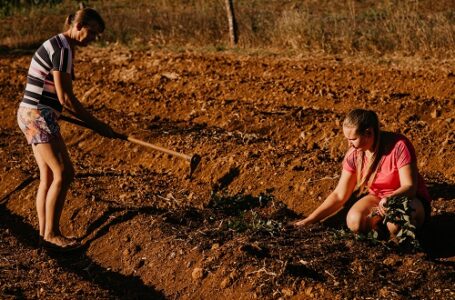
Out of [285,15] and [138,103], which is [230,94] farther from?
[285,15]

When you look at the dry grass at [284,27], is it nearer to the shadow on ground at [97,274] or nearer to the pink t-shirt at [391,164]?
the pink t-shirt at [391,164]

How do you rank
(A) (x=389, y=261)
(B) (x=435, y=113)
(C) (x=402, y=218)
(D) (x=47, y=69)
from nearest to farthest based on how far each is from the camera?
(A) (x=389, y=261), (C) (x=402, y=218), (D) (x=47, y=69), (B) (x=435, y=113)

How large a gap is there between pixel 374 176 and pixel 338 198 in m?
0.28

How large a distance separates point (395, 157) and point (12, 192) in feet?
11.7

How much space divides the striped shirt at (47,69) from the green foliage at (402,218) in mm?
2225

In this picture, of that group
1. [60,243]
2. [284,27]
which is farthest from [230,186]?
[284,27]

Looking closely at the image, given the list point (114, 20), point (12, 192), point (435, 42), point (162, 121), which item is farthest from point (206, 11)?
point (12, 192)

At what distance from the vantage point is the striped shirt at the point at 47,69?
5285mm

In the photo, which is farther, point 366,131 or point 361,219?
point 361,219

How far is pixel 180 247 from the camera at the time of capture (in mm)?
5293

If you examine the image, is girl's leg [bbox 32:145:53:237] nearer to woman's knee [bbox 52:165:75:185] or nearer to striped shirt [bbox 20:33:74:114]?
woman's knee [bbox 52:165:75:185]

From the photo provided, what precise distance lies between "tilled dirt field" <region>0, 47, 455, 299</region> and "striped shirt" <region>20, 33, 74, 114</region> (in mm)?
1094

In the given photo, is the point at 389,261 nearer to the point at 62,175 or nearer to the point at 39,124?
the point at 62,175

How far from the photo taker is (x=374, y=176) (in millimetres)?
5449
